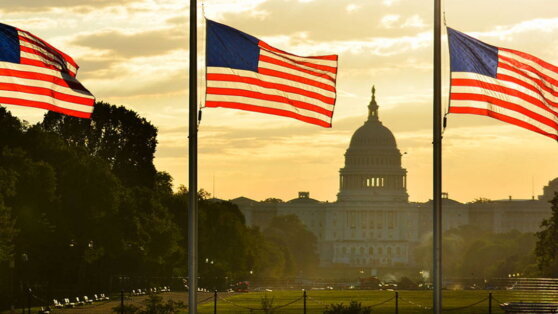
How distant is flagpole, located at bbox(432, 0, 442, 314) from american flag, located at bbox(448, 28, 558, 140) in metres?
0.50

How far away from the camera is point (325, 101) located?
1599 inches

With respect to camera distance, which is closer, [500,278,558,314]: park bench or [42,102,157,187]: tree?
[500,278,558,314]: park bench

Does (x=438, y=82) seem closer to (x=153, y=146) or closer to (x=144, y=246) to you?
(x=144, y=246)

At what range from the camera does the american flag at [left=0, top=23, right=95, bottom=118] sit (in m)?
40.8

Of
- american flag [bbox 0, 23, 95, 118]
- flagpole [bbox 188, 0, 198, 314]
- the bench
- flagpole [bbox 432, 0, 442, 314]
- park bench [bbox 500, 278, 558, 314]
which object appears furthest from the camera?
park bench [bbox 500, 278, 558, 314]

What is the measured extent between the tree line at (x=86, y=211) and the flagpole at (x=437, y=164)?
40670 mm

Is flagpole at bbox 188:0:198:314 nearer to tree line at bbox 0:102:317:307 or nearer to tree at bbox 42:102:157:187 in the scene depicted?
tree line at bbox 0:102:317:307

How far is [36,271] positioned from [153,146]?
4687 cm

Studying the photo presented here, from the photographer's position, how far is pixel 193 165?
131ft

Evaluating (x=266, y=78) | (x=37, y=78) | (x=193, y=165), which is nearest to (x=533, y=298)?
(x=266, y=78)

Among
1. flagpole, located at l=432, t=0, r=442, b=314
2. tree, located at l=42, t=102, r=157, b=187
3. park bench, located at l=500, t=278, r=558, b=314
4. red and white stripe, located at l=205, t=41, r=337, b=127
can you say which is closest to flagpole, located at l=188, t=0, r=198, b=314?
red and white stripe, located at l=205, t=41, r=337, b=127

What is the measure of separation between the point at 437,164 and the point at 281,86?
165 inches

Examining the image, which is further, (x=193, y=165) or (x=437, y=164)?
(x=437, y=164)

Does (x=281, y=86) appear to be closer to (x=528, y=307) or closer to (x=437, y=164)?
(x=437, y=164)
